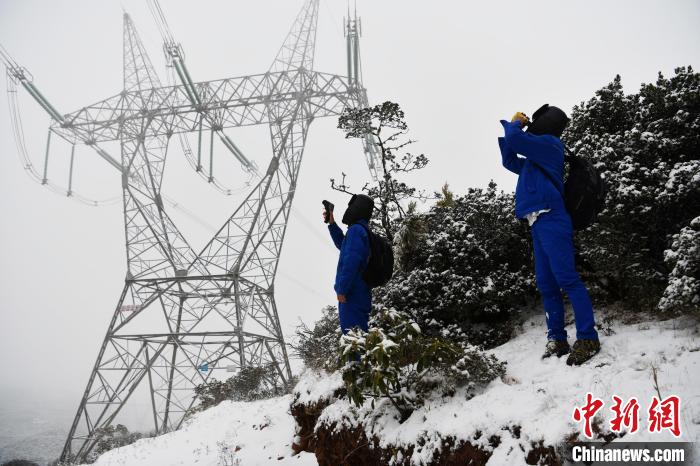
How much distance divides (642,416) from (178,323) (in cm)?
1586

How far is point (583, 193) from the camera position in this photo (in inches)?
148

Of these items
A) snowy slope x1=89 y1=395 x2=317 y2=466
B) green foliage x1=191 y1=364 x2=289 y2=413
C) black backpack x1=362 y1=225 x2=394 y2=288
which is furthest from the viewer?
green foliage x1=191 y1=364 x2=289 y2=413

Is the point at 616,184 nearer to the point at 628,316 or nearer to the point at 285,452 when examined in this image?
the point at 628,316

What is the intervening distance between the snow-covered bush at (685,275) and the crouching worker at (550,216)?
0.58 metres

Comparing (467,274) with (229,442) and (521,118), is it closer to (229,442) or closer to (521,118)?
(521,118)

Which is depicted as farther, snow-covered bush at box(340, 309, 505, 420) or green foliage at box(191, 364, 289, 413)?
green foliage at box(191, 364, 289, 413)

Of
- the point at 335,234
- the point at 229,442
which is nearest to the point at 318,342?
the point at 229,442

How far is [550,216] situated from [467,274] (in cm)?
250

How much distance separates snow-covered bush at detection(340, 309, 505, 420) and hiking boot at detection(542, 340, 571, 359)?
410 millimetres

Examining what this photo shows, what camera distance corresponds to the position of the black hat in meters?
3.98
